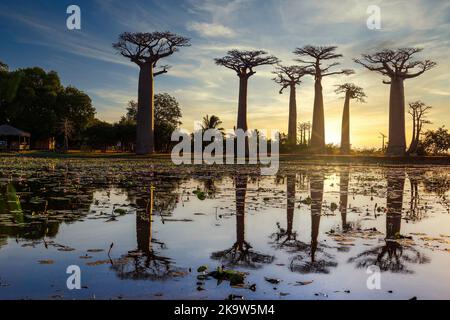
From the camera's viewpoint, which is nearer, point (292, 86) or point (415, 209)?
point (415, 209)

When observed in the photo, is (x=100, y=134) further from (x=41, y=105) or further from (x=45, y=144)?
(x=45, y=144)

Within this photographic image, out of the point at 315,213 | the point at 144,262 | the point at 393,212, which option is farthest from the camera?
the point at 393,212

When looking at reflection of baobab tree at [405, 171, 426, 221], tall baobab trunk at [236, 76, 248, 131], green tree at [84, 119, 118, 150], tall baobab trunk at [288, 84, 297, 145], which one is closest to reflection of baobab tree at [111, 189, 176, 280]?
reflection of baobab tree at [405, 171, 426, 221]

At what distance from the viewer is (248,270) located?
3598 millimetres

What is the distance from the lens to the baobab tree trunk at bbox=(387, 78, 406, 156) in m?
34.8

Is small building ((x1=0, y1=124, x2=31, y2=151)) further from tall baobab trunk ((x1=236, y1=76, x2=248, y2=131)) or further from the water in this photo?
the water

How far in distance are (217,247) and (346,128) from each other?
40056 millimetres

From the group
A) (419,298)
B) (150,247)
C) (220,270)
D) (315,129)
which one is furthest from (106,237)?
(315,129)

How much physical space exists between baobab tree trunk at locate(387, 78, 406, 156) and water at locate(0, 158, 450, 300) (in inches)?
1136

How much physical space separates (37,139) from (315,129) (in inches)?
1227

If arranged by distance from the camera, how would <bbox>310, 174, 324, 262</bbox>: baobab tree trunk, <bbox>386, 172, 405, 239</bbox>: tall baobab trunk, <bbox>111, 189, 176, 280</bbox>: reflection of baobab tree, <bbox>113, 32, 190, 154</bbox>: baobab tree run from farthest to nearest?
<bbox>113, 32, 190, 154</bbox>: baobab tree, <bbox>386, 172, 405, 239</bbox>: tall baobab trunk, <bbox>310, 174, 324, 262</bbox>: baobab tree trunk, <bbox>111, 189, 176, 280</bbox>: reflection of baobab tree

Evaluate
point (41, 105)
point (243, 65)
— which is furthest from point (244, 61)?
point (41, 105)

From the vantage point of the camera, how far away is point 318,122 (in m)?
39.6

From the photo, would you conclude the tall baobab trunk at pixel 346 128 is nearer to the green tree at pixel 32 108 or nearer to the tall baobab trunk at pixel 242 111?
the tall baobab trunk at pixel 242 111
